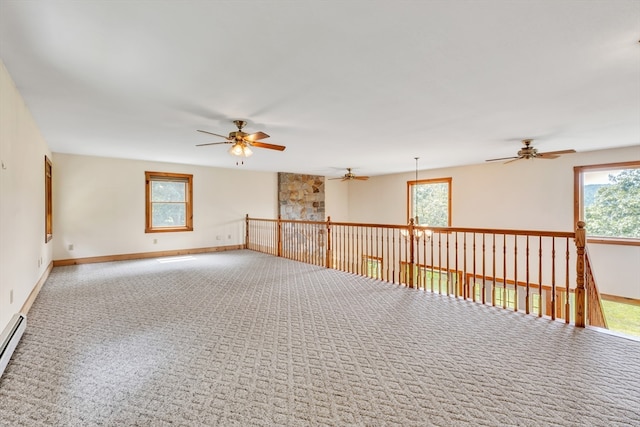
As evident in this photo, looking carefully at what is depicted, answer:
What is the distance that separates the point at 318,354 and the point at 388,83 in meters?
2.40

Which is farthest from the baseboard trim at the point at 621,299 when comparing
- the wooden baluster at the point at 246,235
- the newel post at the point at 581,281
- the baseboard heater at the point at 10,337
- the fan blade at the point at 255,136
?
the baseboard heater at the point at 10,337

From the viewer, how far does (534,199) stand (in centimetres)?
626

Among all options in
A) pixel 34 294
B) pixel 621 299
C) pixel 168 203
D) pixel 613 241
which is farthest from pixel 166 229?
Answer: pixel 621 299

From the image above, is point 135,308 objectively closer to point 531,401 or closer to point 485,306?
point 531,401

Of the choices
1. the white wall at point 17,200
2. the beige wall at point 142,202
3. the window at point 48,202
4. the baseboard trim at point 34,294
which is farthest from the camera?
the window at point 48,202

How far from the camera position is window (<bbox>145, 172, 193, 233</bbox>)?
22.3 ft

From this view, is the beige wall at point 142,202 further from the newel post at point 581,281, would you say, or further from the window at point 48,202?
the newel post at point 581,281

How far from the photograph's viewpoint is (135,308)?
340 cm

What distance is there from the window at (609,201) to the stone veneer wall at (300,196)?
6.47 metres

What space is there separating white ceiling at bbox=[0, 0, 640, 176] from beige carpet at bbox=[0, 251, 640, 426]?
2270 mm

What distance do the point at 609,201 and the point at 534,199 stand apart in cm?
115

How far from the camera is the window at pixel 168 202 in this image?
6.79 meters

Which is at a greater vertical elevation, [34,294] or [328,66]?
[328,66]

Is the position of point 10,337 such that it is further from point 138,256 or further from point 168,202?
point 168,202
